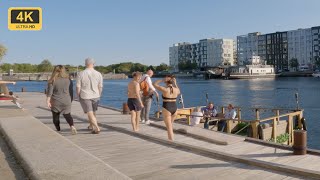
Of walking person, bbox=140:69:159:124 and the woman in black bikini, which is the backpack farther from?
the woman in black bikini

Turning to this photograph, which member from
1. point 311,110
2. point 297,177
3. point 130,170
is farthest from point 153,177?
point 311,110

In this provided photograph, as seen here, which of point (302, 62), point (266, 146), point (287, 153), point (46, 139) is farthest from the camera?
point (302, 62)

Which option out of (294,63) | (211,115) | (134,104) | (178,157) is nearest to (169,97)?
(134,104)

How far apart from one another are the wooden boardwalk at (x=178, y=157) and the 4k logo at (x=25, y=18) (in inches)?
128

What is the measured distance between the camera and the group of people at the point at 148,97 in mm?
10055

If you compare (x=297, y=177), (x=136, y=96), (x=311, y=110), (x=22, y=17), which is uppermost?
(x=22, y=17)

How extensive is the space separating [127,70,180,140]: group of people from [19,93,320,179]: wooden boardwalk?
618 millimetres

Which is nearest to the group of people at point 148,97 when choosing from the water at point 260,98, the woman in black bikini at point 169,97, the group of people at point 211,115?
the woman in black bikini at point 169,97

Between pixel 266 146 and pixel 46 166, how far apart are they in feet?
Result: 22.3

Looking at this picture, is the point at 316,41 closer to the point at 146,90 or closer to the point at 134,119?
the point at 146,90

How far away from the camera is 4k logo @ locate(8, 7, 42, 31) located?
8.27 metres

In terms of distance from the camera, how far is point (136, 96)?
11.5 metres

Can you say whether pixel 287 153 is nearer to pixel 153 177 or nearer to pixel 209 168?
pixel 209 168

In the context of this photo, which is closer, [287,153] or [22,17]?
[22,17]
